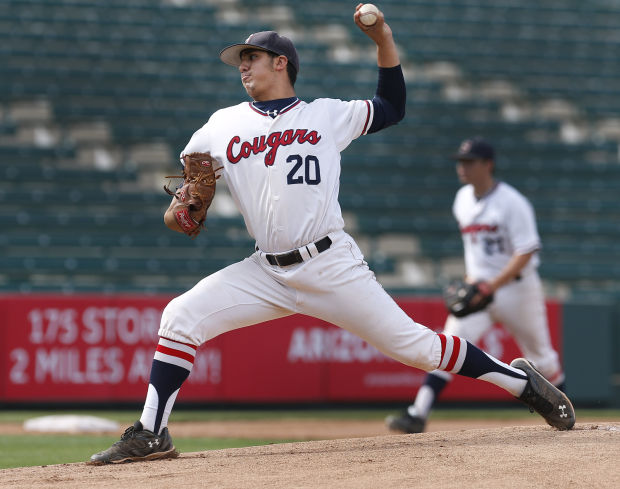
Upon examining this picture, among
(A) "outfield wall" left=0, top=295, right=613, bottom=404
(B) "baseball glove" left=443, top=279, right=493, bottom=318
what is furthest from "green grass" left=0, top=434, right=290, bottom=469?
(A) "outfield wall" left=0, top=295, right=613, bottom=404

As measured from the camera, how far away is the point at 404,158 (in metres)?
13.5

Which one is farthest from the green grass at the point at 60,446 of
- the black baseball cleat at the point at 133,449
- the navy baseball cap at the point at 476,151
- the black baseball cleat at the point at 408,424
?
the navy baseball cap at the point at 476,151

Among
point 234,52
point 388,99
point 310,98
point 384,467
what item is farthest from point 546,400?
point 310,98

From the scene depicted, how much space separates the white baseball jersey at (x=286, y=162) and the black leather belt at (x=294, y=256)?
0.09 feet

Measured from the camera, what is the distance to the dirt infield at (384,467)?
319 cm

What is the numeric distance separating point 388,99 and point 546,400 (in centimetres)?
153

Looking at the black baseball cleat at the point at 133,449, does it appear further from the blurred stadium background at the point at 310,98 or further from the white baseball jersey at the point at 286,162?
the blurred stadium background at the point at 310,98

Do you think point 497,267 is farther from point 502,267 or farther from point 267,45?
point 267,45

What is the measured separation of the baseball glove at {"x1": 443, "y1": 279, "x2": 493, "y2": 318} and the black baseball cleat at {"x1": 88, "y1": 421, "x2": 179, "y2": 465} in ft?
9.40

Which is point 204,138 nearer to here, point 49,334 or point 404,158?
point 49,334

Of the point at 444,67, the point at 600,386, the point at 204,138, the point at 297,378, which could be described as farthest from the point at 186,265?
the point at 204,138

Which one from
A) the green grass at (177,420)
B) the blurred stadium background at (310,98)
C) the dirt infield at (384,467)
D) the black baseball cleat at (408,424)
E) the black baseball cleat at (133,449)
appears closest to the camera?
the dirt infield at (384,467)

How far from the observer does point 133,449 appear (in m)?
3.80

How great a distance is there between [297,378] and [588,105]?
831 centimetres
